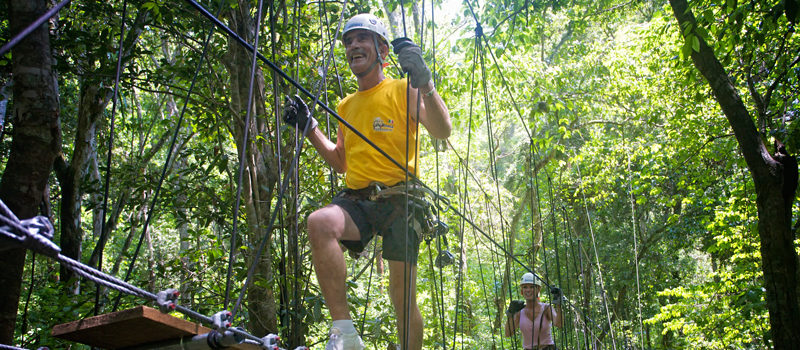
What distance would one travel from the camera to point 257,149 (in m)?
3.76

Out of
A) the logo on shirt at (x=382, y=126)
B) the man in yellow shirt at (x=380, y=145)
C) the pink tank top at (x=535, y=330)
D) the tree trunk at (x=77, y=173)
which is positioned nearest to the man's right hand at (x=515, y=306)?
the pink tank top at (x=535, y=330)

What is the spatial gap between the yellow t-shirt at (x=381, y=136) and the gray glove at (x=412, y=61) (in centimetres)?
23

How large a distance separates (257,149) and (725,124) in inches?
225

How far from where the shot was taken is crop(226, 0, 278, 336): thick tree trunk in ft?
11.5

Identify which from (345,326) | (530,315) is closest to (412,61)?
(345,326)

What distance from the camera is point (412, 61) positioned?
1978 millimetres

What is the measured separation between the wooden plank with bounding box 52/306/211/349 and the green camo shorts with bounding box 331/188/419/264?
890 millimetres

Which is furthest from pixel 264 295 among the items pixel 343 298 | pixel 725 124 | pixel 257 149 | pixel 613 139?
pixel 613 139

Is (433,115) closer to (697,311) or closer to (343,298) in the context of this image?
(343,298)

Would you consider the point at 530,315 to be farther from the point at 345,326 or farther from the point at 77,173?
the point at 77,173

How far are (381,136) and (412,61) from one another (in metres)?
0.38

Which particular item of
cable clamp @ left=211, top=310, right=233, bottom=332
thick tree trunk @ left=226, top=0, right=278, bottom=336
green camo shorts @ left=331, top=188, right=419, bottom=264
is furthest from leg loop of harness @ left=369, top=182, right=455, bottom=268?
thick tree trunk @ left=226, top=0, right=278, bottom=336

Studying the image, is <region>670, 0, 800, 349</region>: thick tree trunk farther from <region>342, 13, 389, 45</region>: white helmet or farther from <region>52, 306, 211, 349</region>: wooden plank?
<region>52, 306, 211, 349</region>: wooden plank

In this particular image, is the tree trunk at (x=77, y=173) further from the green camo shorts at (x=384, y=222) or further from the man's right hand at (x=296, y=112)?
the green camo shorts at (x=384, y=222)
